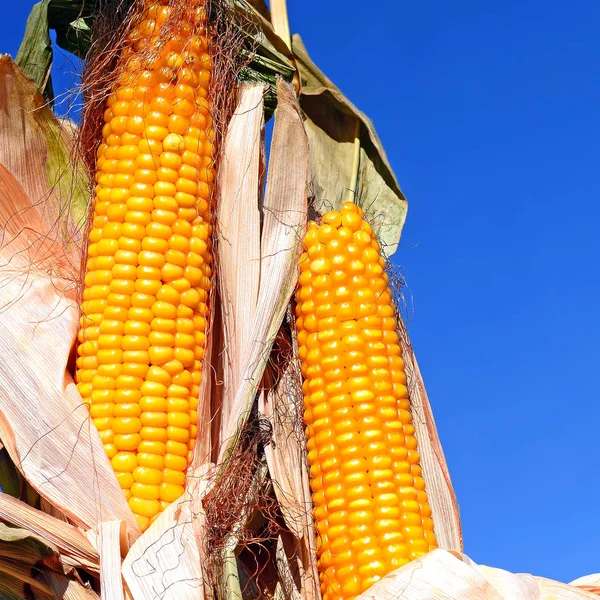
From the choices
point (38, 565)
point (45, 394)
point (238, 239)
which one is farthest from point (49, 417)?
point (238, 239)

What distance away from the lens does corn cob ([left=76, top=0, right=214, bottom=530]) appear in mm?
2943

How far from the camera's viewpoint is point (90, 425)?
2.92 metres

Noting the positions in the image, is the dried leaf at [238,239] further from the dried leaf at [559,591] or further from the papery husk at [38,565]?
the dried leaf at [559,591]

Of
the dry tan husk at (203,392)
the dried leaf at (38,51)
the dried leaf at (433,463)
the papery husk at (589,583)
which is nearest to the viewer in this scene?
the dry tan husk at (203,392)

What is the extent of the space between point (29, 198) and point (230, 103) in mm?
956

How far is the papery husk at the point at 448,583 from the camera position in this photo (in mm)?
2496

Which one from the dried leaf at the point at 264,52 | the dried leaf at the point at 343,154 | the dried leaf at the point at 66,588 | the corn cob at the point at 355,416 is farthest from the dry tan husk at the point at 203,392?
the dried leaf at the point at 343,154

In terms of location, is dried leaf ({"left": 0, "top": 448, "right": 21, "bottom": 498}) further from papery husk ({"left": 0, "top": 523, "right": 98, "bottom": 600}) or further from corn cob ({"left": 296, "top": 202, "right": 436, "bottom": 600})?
corn cob ({"left": 296, "top": 202, "right": 436, "bottom": 600})

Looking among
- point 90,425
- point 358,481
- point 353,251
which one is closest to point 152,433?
point 90,425

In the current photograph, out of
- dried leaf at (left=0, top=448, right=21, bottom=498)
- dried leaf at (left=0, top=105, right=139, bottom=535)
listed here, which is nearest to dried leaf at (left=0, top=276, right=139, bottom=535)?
dried leaf at (left=0, top=105, right=139, bottom=535)

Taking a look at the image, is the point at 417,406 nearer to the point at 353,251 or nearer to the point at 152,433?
the point at 353,251

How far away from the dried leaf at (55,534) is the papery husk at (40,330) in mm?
105

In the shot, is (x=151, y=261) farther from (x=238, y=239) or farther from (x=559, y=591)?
(x=559, y=591)

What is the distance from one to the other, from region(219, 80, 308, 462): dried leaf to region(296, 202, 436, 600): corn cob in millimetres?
87
